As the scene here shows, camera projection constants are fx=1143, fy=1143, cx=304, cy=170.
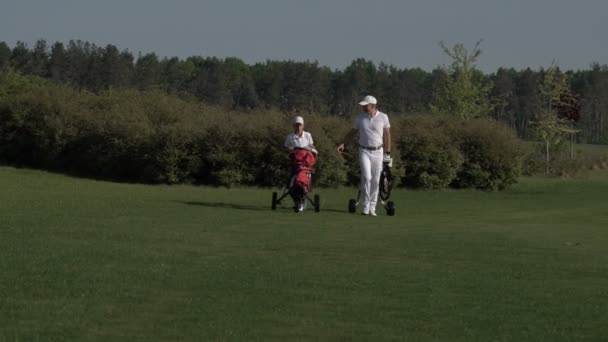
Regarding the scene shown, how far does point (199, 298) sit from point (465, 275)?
3.57 m

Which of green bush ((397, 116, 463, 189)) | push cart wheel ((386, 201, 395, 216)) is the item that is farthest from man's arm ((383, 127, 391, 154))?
green bush ((397, 116, 463, 189))

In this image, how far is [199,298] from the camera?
10344 millimetres

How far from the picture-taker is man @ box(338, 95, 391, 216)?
2264 centimetres

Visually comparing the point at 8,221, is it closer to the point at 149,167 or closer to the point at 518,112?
the point at 149,167

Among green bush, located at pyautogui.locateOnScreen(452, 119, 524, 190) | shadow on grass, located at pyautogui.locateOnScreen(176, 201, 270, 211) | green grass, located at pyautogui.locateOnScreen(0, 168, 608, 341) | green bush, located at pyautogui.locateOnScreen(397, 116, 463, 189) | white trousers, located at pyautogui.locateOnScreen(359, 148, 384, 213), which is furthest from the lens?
green bush, located at pyautogui.locateOnScreen(452, 119, 524, 190)

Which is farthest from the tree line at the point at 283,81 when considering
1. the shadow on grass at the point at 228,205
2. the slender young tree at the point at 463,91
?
the shadow on grass at the point at 228,205

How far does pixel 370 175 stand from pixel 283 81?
8259 cm

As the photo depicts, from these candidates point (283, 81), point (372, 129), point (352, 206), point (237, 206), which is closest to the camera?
point (372, 129)

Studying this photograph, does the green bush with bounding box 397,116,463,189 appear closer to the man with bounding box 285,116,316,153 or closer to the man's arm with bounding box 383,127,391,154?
the man's arm with bounding box 383,127,391,154

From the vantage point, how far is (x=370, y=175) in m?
22.8

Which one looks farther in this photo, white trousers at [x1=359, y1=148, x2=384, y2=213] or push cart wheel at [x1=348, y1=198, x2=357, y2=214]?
push cart wheel at [x1=348, y1=198, x2=357, y2=214]

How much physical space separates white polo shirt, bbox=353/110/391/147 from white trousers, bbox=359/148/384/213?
0.62 feet

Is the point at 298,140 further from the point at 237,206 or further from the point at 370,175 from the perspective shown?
the point at 237,206

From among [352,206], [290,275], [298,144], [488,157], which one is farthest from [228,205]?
[488,157]
